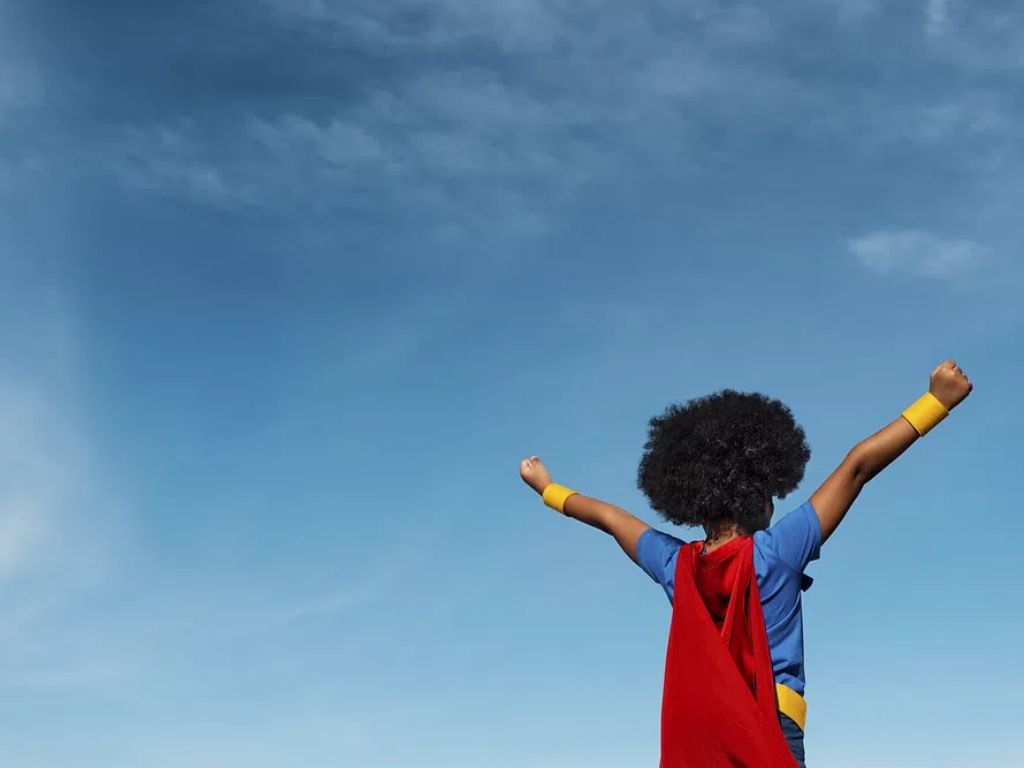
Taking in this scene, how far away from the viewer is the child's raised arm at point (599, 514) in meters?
5.16

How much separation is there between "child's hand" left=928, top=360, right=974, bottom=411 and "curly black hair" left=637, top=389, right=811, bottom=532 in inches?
35.4

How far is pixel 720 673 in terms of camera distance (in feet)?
13.9

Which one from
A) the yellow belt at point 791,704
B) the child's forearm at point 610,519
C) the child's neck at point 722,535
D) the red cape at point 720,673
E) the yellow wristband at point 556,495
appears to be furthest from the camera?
the yellow wristband at point 556,495

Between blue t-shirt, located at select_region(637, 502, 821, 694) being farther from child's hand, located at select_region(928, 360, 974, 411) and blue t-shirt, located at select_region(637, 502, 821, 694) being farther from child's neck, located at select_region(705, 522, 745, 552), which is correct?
child's hand, located at select_region(928, 360, 974, 411)

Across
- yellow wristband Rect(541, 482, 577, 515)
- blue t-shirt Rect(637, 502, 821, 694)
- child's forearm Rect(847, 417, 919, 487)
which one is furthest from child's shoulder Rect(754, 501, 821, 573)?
yellow wristband Rect(541, 482, 577, 515)

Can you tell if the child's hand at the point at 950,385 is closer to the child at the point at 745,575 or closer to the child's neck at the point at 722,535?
the child at the point at 745,575

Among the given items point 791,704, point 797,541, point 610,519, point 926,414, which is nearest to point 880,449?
point 926,414

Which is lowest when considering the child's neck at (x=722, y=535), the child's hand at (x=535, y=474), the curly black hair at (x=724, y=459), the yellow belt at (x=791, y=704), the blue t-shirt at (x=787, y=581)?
the yellow belt at (x=791, y=704)

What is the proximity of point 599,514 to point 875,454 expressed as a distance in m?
1.51

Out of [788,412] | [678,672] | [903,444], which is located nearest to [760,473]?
[788,412]

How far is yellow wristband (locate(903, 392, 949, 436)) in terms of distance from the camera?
14.5ft

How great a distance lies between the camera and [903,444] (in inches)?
175

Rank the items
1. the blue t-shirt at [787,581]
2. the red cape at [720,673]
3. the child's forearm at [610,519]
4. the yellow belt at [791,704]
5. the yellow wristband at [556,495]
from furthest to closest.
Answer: the yellow wristband at [556,495]
the child's forearm at [610,519]
the blue t-shirt at [787,581]
the yellow belt at [791,704]
the red cape at [720,673]

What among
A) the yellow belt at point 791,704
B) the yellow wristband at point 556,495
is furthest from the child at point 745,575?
the yellow wristband at point 556,495
